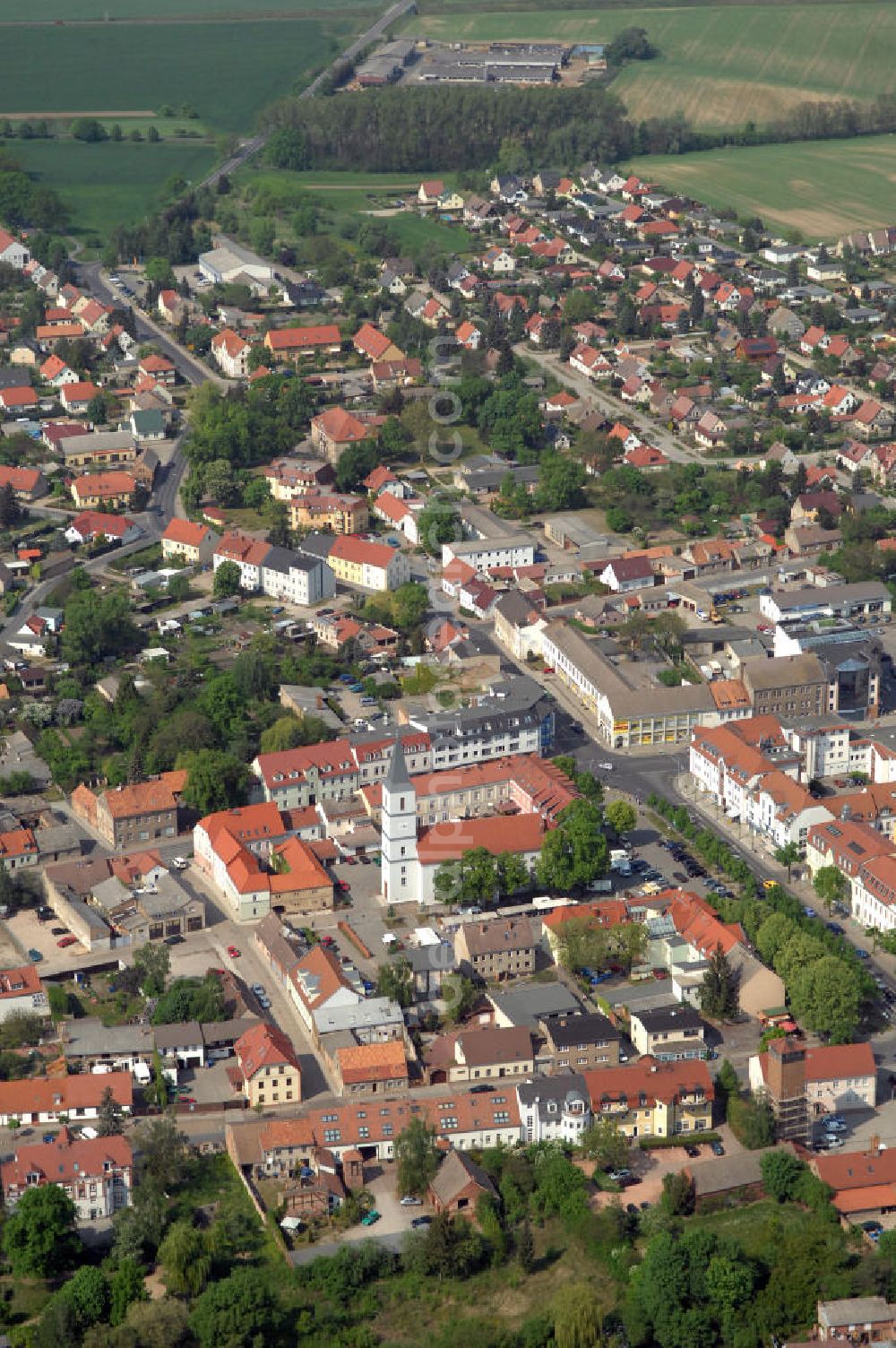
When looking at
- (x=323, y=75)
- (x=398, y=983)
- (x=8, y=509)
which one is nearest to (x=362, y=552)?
(x=8, y=509)

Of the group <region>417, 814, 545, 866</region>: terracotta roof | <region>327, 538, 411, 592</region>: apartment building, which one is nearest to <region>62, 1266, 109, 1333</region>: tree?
<region>417, 814, 545, 866</region>: terracotta roof


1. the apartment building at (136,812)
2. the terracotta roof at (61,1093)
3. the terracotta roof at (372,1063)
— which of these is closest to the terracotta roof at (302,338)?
the apartment building at (136,812)

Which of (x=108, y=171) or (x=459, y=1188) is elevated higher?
(x=108, y=171)

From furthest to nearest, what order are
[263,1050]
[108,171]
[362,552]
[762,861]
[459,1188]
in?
[108,171] < [362,552] < [762,861] < [263,1050] < [459,1188]

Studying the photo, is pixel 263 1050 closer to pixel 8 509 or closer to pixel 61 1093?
pixel 61 1093

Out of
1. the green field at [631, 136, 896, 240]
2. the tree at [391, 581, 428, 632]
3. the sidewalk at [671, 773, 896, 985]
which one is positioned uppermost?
the green field at [631, 136, 896, 240]

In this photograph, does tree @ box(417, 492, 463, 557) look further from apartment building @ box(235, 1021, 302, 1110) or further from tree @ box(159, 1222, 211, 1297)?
tree @ box(159, 1222, 211, 1297)

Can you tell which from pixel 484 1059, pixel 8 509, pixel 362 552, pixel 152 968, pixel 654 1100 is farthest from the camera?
pixel 8 509
